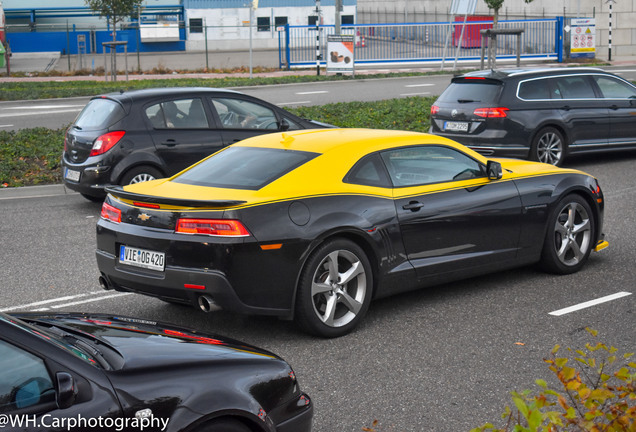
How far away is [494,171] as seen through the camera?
24.5 ft

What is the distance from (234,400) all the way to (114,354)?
490mm

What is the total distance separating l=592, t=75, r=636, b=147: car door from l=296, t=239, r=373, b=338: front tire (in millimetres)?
9564

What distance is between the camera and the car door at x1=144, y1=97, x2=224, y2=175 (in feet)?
37.6

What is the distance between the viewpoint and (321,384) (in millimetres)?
5480

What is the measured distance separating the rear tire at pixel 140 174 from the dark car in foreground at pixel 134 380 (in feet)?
23.7

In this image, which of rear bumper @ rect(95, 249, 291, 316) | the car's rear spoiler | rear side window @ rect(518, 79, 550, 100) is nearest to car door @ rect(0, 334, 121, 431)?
rear bumper @ rect(95, 249, 291, 316)

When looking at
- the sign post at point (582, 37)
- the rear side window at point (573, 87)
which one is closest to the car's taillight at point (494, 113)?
the rear side window at point (573, 87)

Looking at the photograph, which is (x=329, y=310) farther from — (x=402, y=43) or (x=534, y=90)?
(x=402, y=43)

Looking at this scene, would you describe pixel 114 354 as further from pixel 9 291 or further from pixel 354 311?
pixel 9 291

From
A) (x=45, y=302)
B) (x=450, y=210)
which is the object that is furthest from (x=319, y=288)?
(x=45, y=302)

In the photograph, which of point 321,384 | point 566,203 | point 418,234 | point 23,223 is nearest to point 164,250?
point 321,384

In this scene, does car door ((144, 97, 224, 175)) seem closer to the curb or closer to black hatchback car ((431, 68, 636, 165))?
the curb

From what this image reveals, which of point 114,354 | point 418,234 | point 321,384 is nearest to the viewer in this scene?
point 114,354

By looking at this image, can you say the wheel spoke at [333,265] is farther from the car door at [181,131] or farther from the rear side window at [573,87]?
the rear side window at [573,87]
